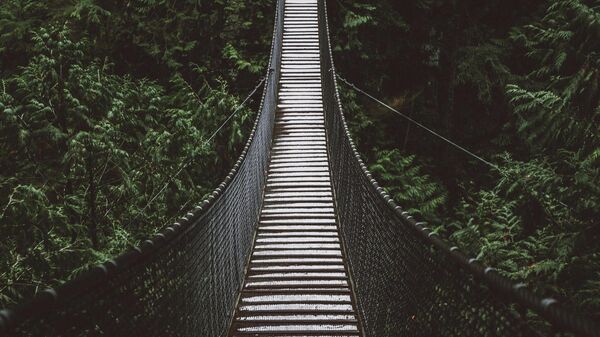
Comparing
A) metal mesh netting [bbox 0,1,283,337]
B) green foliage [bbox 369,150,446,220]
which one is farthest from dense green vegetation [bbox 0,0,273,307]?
green foliage [bbox 369,150,446,220]

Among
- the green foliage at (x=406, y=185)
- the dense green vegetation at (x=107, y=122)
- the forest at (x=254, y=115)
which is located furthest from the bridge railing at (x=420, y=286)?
the green foliage at (x=406, y=185)

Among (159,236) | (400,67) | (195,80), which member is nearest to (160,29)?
(195,80)

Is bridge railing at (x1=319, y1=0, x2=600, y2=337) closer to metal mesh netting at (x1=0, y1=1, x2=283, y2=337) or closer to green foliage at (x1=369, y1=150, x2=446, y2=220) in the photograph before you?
metal mesh netting at (x1=0, y1=1, x2=283, y2=337)

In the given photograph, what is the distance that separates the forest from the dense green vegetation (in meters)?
0.03

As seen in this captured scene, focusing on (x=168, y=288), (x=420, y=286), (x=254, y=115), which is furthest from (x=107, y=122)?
(x=420, y=286)

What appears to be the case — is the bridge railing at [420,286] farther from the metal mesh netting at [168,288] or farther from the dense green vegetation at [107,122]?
the dense green vegetation at [107,122]

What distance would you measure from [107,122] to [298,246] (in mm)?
2931

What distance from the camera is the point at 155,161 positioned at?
7250 mm

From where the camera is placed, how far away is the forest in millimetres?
4551

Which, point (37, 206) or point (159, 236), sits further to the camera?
point (37, 206)

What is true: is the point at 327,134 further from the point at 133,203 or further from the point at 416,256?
the point at 416,256

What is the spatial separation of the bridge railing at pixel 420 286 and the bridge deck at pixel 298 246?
23 cm

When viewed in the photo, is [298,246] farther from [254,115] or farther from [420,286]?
[254,115]

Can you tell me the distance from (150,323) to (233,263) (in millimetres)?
1943
